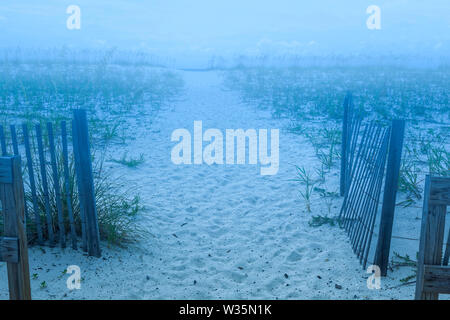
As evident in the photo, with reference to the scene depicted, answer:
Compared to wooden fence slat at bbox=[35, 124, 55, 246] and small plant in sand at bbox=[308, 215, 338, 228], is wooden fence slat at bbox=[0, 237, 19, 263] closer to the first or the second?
wooden fence slat at bbox=[35, 124, 55, 246]

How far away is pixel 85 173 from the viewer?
325 centimetres

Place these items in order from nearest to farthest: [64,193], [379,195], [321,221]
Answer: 1. [379,195]
2. [64,193]
3. [321,221]

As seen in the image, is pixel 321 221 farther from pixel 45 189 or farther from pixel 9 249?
pixel 9 249

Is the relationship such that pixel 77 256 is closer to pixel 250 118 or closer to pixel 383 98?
pixel 250 118

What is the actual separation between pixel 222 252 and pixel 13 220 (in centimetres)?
224

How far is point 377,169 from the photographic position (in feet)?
11.2

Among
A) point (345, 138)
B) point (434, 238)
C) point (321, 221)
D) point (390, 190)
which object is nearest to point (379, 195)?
point (390, 190)

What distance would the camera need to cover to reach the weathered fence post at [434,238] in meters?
1.92

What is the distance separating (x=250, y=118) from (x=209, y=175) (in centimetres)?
513

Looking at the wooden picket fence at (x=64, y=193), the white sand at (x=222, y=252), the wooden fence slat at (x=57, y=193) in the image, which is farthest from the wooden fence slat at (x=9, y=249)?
the wooden fence slat at (x=57, y=193)

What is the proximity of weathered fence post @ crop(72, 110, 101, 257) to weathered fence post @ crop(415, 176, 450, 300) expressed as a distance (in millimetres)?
2421


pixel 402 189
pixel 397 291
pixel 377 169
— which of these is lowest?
pixel 397 291

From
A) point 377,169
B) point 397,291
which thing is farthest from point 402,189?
point 397,291
